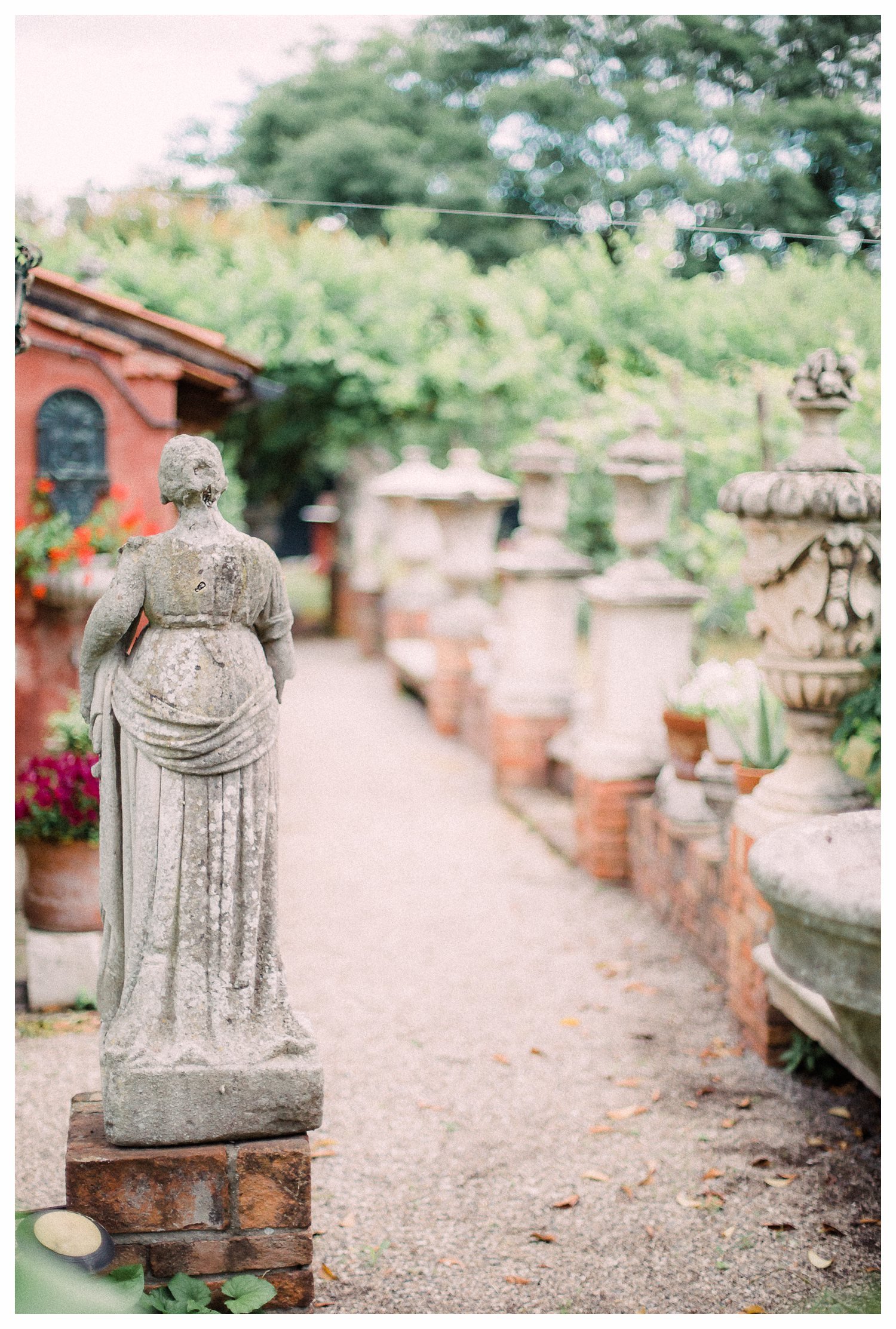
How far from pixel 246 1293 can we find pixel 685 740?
3626mm

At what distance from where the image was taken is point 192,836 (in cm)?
298

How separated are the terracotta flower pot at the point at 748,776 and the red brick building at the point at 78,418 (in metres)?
3.46

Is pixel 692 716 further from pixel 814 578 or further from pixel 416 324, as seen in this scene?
pixel 416 324

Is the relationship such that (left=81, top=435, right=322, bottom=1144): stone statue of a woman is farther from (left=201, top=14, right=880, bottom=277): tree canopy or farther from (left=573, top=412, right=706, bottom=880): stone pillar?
(left=573, top=412, right=706, bottom=880): stone pillar

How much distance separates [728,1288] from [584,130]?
7631 millimetres

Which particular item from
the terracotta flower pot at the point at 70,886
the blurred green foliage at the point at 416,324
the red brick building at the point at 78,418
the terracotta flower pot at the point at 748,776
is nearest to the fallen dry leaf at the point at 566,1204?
the terracotta flower pot at the point at 748,776

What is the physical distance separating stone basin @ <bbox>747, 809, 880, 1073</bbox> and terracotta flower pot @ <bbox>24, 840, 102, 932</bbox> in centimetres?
296

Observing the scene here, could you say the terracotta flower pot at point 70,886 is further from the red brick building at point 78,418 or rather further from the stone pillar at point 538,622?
the stone pillar at point 538,622

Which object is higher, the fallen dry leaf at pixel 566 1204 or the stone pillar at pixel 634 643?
the stone pillar at pixel 634 643

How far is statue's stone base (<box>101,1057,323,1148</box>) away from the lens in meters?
3.00

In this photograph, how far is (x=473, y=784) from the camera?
30.5 ft

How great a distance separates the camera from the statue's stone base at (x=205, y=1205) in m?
3.01

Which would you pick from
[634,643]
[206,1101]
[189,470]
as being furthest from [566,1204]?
[634,643]

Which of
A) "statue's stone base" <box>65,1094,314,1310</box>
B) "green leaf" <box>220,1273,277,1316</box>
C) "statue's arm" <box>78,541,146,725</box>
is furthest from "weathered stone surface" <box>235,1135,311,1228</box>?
"statue's arm" <box>78,541,146,725</box>
